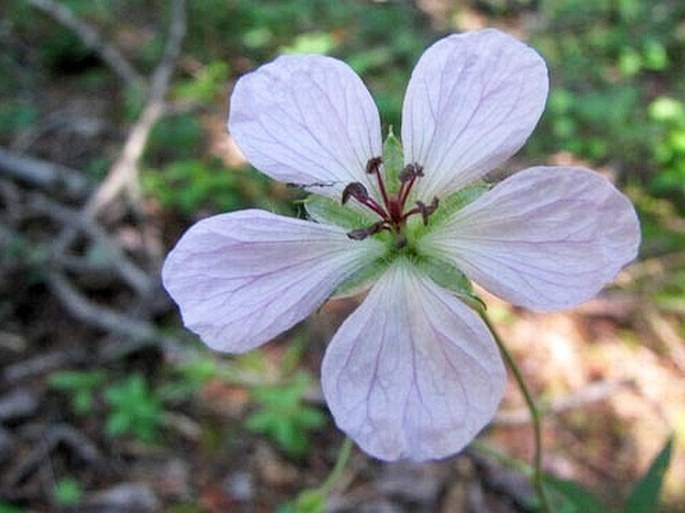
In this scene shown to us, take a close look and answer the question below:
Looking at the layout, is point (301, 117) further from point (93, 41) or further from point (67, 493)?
point (93, 41)

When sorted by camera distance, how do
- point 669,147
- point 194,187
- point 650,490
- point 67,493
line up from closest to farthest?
point 650,490, point 67,493, point 194,187, point 669,147

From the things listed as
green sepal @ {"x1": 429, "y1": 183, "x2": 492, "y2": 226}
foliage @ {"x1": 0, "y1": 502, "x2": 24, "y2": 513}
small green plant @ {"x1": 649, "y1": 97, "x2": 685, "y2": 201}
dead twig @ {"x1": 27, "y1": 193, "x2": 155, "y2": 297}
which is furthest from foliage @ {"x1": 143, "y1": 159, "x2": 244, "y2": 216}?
green sepal @ {"x1": 429, "y1": 183, "x2": 492, "y2": 226}

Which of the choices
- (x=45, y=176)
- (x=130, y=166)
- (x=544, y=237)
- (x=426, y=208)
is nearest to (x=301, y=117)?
(x=426, y=208)

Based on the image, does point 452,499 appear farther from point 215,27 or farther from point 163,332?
point 215,27

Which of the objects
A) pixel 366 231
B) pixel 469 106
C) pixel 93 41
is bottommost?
pixel 93 41

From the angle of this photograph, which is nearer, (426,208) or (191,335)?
(426,208)

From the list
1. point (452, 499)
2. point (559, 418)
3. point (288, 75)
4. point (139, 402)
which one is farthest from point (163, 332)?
point (288, 75)

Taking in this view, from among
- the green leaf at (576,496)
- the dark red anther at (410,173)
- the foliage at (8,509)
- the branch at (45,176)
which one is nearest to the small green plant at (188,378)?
the foliage at (8,509)

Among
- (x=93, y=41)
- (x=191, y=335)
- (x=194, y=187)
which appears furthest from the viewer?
(x=93, y=41)

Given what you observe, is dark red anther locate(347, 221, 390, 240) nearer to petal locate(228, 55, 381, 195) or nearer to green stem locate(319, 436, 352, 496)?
petal locate(228, 55, 381, 195)
